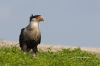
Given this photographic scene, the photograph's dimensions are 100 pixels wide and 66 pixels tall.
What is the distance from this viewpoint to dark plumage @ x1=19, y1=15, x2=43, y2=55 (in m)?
17.1

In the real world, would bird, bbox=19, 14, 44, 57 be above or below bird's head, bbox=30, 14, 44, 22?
below

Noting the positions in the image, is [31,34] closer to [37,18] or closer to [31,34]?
[31,34]

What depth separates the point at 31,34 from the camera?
17.3 metres

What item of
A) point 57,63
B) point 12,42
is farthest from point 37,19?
point 12,42

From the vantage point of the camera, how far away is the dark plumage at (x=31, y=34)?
17.1m

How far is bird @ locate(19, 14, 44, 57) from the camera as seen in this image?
675 inches

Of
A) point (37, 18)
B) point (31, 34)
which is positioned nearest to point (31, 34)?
point (31, 34)

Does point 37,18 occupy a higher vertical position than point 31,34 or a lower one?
higher

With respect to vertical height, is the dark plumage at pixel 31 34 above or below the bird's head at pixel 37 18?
below

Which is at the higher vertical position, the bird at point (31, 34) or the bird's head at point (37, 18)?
the bird's head at point (37, 18)

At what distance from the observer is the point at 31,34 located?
17328 mm

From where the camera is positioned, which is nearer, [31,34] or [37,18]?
[37,18]

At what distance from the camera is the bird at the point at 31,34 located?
17141 mm

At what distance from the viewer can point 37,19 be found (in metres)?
17.1
